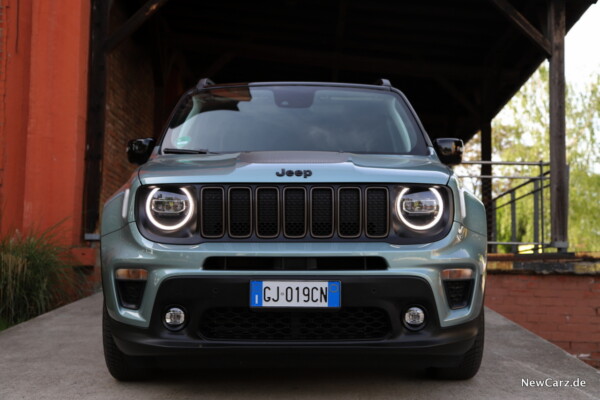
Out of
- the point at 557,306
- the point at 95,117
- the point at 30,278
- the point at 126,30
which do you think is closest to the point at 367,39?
the point at 126,30

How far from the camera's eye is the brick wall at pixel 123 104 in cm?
1082

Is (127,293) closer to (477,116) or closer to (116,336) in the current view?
(116,336)

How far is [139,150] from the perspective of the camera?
4.29m

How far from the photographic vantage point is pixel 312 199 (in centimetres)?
344

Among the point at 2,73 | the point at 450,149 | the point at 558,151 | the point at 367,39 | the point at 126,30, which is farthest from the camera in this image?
the point at 367,39

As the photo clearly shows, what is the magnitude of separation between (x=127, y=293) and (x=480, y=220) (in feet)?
5.75

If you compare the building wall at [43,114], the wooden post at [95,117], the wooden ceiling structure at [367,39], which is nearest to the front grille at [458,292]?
the building wall at [43,114]

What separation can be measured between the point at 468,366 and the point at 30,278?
4314mm

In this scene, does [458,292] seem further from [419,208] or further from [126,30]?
[126,30]

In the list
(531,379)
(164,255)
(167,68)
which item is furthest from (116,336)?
(167,68)

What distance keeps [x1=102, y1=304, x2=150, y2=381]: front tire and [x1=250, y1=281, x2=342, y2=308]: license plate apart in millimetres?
876

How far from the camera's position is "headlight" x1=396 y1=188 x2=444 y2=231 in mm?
3436

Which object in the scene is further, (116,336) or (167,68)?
(167,68)

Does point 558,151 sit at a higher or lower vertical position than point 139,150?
higher
